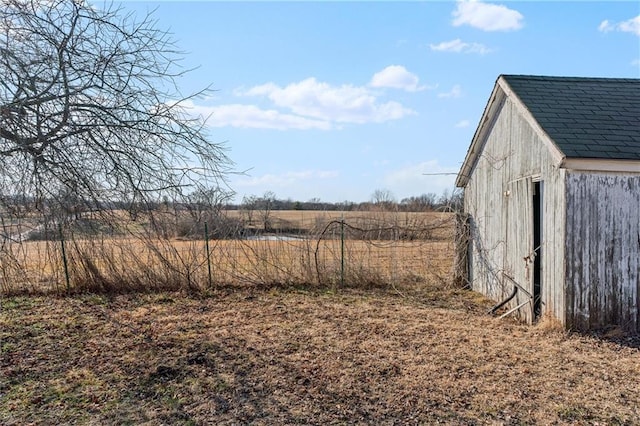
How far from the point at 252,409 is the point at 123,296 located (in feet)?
19.0

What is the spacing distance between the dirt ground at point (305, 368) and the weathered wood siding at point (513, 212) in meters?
0.72

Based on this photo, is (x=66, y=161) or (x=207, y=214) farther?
(x=207, y=214)

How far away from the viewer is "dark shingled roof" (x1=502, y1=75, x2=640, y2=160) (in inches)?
227

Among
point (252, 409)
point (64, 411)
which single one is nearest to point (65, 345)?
point (64, 411)

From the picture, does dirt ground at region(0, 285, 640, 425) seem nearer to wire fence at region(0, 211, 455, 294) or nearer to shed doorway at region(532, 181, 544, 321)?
shed doorway at region(532, 181, 544, 321)

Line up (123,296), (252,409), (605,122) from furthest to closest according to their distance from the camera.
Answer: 1. (123,296)
2. (605,122)
3. (252,409)

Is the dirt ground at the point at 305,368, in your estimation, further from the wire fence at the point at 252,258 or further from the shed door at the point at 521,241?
the wire fence at the point at 252,258

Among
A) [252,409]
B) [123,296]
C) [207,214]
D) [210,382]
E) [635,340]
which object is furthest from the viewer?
[123,296]

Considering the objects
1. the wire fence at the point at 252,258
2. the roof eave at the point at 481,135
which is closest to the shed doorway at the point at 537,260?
the roof eave at the point at 481,135

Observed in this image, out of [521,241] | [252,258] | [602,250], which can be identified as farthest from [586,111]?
[252,258]

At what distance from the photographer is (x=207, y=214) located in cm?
517

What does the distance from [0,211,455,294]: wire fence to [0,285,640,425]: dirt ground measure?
134 centimetres

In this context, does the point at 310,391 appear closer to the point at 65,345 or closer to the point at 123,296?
the point at 65,345

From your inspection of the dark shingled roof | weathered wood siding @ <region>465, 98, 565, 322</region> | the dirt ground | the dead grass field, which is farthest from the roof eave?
the dirt ground
